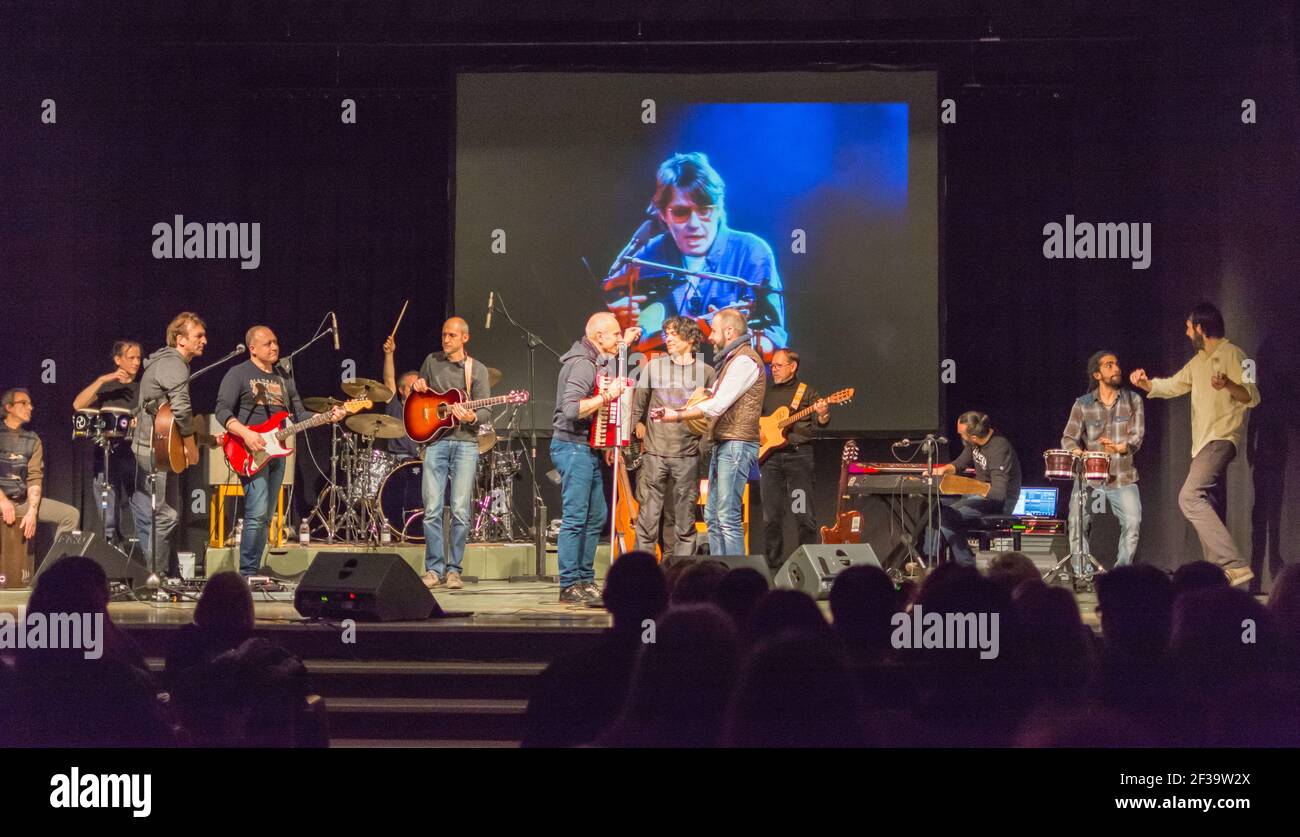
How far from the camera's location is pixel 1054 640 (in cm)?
393

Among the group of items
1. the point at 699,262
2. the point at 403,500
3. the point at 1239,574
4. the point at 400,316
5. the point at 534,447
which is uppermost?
the point at 699,262

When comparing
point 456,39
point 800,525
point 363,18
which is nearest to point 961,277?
point 800,525

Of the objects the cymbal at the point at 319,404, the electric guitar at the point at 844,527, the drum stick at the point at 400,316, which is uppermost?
the drum stick at the point at 400,316

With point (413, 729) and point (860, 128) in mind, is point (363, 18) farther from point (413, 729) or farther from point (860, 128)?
point (413, 729)

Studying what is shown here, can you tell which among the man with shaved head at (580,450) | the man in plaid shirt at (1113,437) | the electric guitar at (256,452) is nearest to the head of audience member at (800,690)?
the man with shaved head at (580,450)

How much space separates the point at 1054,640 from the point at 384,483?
8.15 metres

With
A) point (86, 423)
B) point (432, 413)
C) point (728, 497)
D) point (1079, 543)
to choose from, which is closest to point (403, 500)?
point (432, 413)

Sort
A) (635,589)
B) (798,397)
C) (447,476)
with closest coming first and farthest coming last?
1. (635,589)
2. (447,476)
3. (798,397)

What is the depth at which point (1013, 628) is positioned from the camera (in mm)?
4191

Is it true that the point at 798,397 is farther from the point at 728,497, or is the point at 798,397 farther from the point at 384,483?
the point at 384,483

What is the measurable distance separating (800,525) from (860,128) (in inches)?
138

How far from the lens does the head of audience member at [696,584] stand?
15.8 feet

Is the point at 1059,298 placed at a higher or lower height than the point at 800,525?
higher

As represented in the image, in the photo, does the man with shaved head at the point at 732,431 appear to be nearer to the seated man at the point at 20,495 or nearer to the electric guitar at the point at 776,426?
the electric guitar at the point at 776,426
